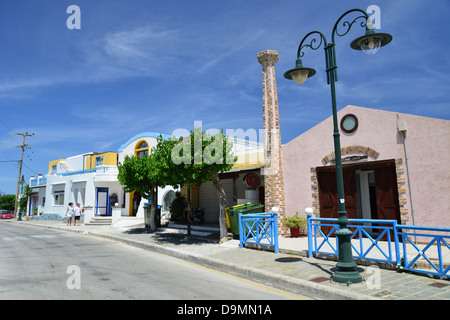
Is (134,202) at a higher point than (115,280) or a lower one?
higher

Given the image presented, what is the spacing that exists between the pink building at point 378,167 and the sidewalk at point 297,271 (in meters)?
2.33

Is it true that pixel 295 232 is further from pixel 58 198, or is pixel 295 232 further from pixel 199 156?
pixel 58 198

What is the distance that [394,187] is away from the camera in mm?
10031

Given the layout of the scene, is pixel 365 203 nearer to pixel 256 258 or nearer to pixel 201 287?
pixel 256 258

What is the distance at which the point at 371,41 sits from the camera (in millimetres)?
5965

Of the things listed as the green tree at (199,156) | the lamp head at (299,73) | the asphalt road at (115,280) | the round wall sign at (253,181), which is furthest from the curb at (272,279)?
the round wall sign at (253,181)

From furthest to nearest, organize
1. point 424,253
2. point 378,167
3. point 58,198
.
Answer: point 58,198 < point 378,167 < point 424,253

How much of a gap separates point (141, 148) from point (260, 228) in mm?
17118

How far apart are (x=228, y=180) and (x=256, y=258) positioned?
945 cm

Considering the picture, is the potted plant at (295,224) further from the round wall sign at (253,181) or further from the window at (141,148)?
the window at (141,148)

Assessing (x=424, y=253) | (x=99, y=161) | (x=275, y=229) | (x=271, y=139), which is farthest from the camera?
→ (x=99, y=161)
